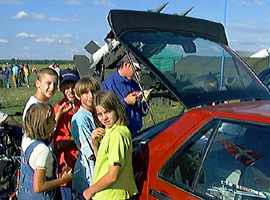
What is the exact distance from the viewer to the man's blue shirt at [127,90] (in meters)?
6.04

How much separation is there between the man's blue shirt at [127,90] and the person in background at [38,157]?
1.99 metres

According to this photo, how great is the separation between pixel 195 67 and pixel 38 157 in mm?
1549

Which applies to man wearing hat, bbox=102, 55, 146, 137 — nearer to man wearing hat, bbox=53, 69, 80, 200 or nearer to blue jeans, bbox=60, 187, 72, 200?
Result: man wearing hat, bbox=53, 69, 80, 200

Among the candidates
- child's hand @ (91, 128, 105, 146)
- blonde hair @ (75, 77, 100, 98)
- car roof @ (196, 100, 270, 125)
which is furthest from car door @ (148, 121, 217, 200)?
blonde hair @ (75, 77, 100, 98)

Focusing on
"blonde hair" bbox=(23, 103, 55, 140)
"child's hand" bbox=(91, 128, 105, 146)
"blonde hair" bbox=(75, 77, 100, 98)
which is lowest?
"child's hand" bbox=(91, 128, 105, 146)

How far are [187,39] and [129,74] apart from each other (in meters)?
1.38

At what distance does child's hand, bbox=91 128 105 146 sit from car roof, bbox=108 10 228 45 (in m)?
0.77

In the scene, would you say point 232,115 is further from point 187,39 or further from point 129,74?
point 129,74

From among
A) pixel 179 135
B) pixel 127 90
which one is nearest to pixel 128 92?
pixel 127 90

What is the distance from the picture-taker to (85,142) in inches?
173

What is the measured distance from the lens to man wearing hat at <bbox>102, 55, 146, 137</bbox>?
589 cm

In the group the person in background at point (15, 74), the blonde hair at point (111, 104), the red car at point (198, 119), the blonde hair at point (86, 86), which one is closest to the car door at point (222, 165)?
the red car at point (198, 119)

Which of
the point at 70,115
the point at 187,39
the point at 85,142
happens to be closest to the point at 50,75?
the point at 70,115

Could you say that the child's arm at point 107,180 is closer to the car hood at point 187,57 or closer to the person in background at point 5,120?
the car hood at point 187,57
